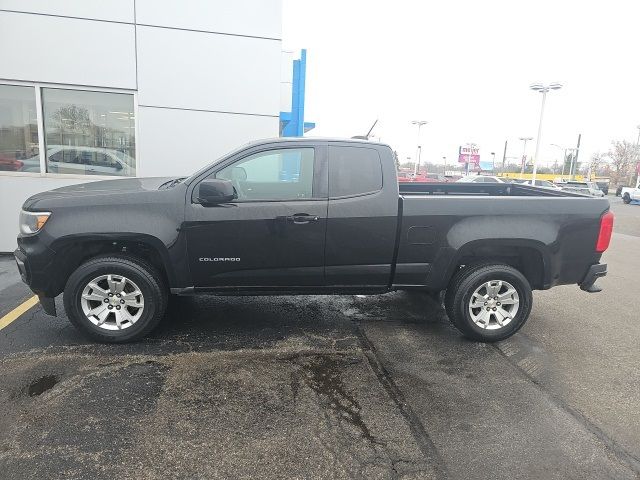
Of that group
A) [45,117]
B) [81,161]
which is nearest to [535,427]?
[81,161]

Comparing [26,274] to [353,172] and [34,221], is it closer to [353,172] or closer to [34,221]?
[34,221]

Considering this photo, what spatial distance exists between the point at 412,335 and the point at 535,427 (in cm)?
163

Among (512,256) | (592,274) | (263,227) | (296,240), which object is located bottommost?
(592,274)

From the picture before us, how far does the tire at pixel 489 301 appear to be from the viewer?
4359 mm

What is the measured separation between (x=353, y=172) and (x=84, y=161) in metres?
5.30

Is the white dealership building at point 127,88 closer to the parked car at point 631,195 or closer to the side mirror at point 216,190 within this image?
the side mirror at point 216,190

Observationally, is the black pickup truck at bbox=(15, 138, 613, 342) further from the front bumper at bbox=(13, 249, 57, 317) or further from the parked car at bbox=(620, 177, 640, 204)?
the parked car at bbox=(620, 177, 640, 204)

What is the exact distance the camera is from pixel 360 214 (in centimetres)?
412

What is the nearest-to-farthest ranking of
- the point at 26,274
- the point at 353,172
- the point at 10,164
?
the point at 26,274
the point at 353,172
the point at 10,164

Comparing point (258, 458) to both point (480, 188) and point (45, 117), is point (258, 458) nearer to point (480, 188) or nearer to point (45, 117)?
point (480, 188)

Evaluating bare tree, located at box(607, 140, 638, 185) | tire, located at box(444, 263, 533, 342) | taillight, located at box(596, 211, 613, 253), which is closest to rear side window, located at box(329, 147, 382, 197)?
tire, located at box(444, 263, 533, 342)

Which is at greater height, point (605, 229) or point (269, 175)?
point (269, 175)

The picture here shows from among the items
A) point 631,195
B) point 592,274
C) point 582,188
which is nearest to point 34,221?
point 592,274

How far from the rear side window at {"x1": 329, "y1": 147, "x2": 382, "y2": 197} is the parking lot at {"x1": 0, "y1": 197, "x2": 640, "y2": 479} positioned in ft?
4.84
